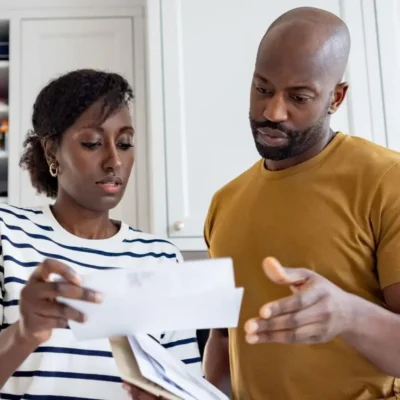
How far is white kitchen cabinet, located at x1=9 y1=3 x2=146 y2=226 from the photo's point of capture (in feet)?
6.49

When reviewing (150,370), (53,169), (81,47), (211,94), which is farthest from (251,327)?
(81,47)

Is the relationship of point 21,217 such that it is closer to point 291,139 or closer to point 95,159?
point 95,159

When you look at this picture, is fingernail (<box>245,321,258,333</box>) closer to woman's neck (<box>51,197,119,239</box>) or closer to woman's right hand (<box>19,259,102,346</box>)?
woman's right hand (<box>19,259,102,346</box>)

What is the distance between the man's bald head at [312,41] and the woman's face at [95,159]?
0.32m

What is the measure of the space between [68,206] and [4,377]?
0.37 metres

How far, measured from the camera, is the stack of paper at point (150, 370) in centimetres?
79

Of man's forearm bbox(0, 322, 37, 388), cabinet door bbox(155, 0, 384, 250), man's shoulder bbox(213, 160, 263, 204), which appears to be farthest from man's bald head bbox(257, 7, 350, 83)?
cabinet door bbox(155, 0, 384, 250)

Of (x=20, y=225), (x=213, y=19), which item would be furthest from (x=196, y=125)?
(x=20, y=225)

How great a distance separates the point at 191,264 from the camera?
711mm

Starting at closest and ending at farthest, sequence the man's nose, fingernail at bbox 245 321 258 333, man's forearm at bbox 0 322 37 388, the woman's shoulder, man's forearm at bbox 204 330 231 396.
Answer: fingernail at bbox 245 321 258 333 < man's forearm at bbox 0 322 37 388 < the man's nose < the woman's shoulder < man's forearm at bbox 204 330 231 396

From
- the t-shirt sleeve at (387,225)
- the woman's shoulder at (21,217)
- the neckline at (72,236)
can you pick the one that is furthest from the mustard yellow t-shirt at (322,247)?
the woman's shoulder at (21,217)

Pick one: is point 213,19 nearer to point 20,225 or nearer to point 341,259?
point 20,225

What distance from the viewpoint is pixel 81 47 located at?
202 centimetres

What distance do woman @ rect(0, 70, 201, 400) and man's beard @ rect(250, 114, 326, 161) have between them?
Result: 29 cm
